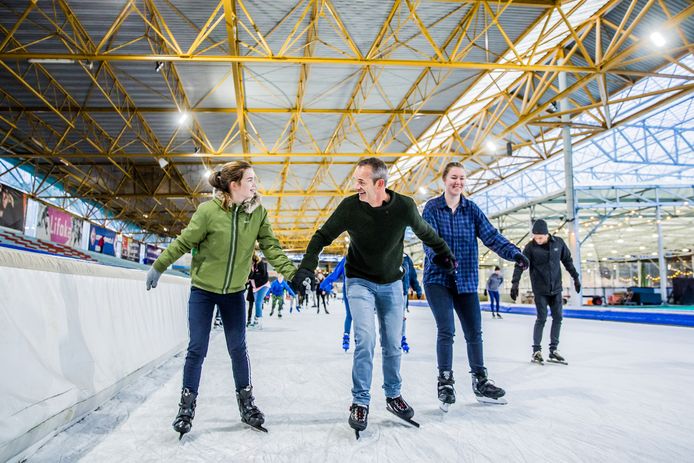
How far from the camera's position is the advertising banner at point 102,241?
17125 millimetres

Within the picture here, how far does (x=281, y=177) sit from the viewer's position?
1797cm

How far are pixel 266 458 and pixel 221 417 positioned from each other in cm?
73

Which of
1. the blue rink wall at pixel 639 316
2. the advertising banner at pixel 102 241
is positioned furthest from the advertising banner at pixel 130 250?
the blue rink wall at pixel 639 316

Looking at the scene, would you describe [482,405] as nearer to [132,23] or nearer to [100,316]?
[100,316]

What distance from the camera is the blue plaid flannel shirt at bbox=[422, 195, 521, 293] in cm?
280

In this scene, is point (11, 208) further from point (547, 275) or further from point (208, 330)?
point (547, 275)

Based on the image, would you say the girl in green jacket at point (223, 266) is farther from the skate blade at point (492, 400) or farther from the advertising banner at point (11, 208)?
the advertising banner at point (11, 208)

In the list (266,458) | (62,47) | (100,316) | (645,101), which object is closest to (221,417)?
(266,458)

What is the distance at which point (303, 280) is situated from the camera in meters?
2.29

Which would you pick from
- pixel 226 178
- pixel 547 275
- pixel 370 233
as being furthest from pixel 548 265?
pixel 226 178

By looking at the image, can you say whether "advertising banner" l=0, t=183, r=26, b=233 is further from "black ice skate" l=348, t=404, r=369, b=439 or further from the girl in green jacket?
"black ice skate" l=348, t=404, r=369, b=439

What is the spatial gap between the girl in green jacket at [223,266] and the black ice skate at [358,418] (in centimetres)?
46

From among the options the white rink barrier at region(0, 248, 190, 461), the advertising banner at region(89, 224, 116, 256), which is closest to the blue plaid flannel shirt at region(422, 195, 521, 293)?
the white rink barrier at region(0, 248, 190, 461)

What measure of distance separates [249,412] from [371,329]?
0.74 metres
